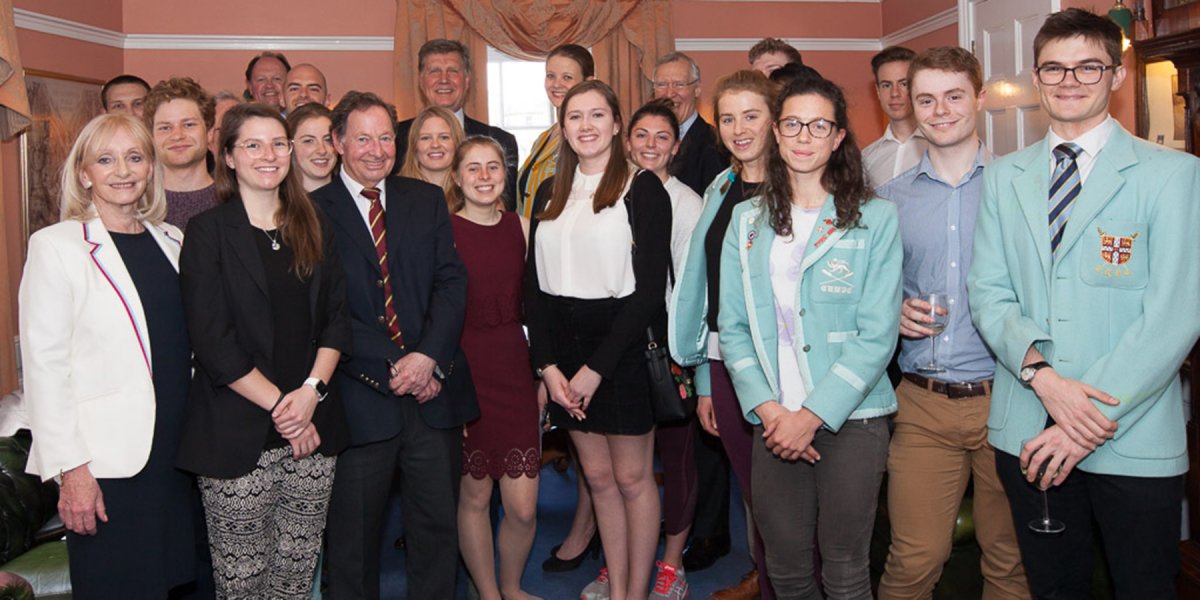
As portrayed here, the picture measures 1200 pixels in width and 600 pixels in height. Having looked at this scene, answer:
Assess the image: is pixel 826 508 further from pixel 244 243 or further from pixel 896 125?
pixel 896 125

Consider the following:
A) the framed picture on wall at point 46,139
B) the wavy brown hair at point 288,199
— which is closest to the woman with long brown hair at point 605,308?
the wavy brown hair at point 288,199

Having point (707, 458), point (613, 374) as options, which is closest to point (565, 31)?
point (707, 458)

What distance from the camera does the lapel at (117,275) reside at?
2482 millimetres

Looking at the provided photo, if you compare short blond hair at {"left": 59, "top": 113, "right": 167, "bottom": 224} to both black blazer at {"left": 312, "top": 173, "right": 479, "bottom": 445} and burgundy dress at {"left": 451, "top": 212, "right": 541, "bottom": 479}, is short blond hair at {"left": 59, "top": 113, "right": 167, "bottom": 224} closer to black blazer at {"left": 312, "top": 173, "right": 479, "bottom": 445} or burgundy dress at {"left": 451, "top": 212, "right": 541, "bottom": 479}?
black blazer at {"left": 312, "top": 173, "right": 479, "bottom": 445}

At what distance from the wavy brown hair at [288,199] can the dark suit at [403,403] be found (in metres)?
0.20

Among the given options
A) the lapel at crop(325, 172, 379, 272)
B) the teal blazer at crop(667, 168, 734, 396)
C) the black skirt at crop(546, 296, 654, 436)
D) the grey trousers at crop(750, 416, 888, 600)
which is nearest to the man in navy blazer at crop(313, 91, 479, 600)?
the lapel at crop(325, 172, 379, 272)

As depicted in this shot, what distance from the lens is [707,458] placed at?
12.7ft

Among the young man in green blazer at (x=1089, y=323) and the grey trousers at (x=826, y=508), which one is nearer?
the young man in green blazer at (x=1089, y=323)

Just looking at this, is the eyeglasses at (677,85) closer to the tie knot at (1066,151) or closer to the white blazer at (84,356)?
the tie knot at (1066,151)

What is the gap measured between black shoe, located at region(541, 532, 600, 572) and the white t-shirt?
1648 millimetres

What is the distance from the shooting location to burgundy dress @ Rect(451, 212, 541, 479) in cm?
321

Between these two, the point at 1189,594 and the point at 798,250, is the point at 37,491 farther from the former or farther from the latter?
the point at 1189,594

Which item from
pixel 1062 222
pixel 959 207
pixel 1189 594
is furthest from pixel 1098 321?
pixel 1189 594

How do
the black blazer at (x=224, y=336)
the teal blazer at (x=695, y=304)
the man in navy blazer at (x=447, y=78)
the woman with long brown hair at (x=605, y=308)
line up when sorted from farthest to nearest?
the man in navy blazer at (x=447, y=78), the woman with long brown hair at (x=605, y=308), the teal blazer at (x=695, y=304), the black blazer at (x=224, y=336)
